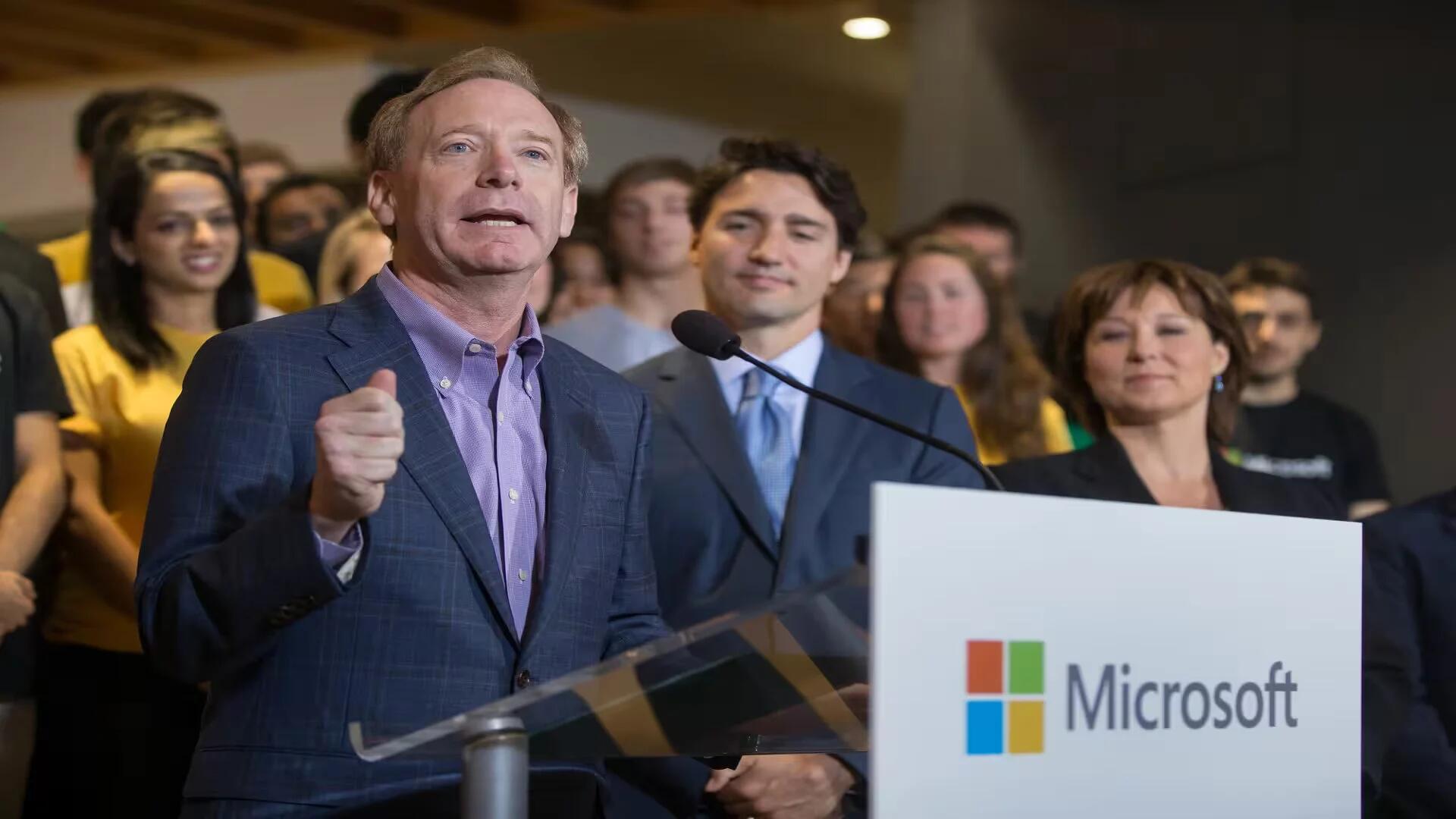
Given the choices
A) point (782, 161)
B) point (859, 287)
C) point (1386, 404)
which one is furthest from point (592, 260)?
point (1386, 404)

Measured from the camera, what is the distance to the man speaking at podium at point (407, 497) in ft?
5.27

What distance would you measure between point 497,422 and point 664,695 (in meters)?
0.60

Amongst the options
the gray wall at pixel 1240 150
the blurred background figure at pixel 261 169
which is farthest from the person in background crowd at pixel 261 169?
the gray wall at pixel 1240 150

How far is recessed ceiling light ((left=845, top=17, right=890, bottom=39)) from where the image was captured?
7672 millimetres

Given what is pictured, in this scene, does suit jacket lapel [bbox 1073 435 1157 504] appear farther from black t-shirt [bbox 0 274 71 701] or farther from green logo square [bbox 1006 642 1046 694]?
black t-shirt [bbox 0 274 71 701]

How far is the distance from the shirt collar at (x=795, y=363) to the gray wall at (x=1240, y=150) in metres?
4.22

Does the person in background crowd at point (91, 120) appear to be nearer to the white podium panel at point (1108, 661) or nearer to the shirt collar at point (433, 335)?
the shirt collar at point (433, 335)

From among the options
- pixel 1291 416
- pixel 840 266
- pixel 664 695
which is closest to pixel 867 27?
pixel 1291 416

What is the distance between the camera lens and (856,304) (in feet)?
14.8

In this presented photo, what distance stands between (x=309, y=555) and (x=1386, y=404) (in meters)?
5.87

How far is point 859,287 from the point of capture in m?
4.53

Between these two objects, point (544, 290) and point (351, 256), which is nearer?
point (351, 256)

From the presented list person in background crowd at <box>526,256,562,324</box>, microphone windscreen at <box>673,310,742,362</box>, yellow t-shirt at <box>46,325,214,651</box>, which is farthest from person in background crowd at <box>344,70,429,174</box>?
microphone windscreen at <box>673,310,742,362</box>

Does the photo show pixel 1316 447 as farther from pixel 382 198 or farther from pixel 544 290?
pixel 382 198
